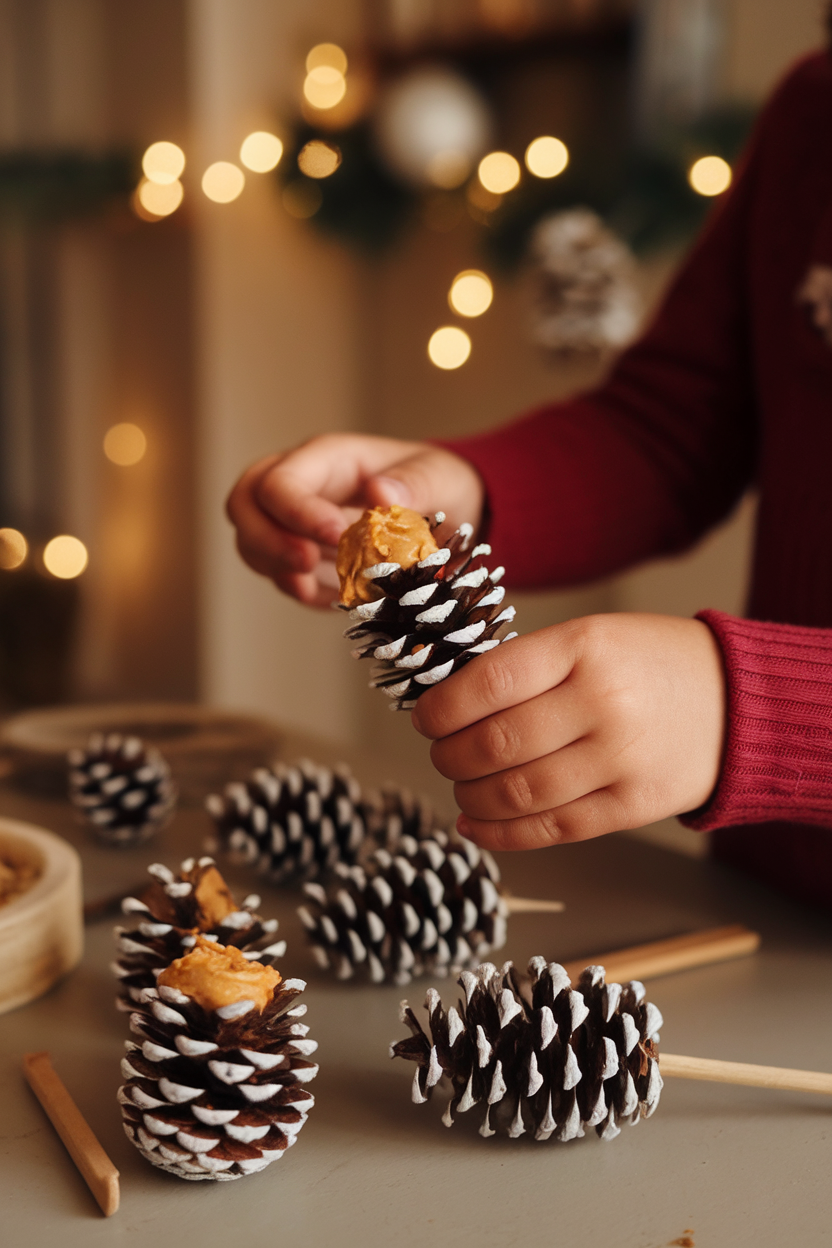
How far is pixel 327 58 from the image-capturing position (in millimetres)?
2330

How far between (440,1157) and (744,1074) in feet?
0.42

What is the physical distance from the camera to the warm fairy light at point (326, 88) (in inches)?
90.0

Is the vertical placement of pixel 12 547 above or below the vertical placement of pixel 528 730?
below

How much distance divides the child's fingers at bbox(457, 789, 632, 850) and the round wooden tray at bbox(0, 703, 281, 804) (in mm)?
478

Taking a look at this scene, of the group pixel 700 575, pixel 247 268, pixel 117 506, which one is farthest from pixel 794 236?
pixel 117 506

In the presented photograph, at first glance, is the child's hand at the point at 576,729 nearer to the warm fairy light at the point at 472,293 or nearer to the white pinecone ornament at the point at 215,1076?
the white pinecone ornament at the point at 215,1076

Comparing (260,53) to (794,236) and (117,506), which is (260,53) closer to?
(117,506)

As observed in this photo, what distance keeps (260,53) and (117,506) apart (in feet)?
3.44

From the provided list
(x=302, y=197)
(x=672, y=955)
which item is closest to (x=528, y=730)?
(x=672, y=955)

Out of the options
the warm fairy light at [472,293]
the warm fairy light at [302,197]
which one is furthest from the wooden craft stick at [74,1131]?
the warm fairy light at [302,197]

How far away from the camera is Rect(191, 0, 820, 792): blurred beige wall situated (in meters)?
2.32

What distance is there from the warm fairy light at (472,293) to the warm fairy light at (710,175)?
58cm

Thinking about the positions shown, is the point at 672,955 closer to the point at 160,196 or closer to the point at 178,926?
the point at 178,926

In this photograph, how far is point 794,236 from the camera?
827 millimetres
